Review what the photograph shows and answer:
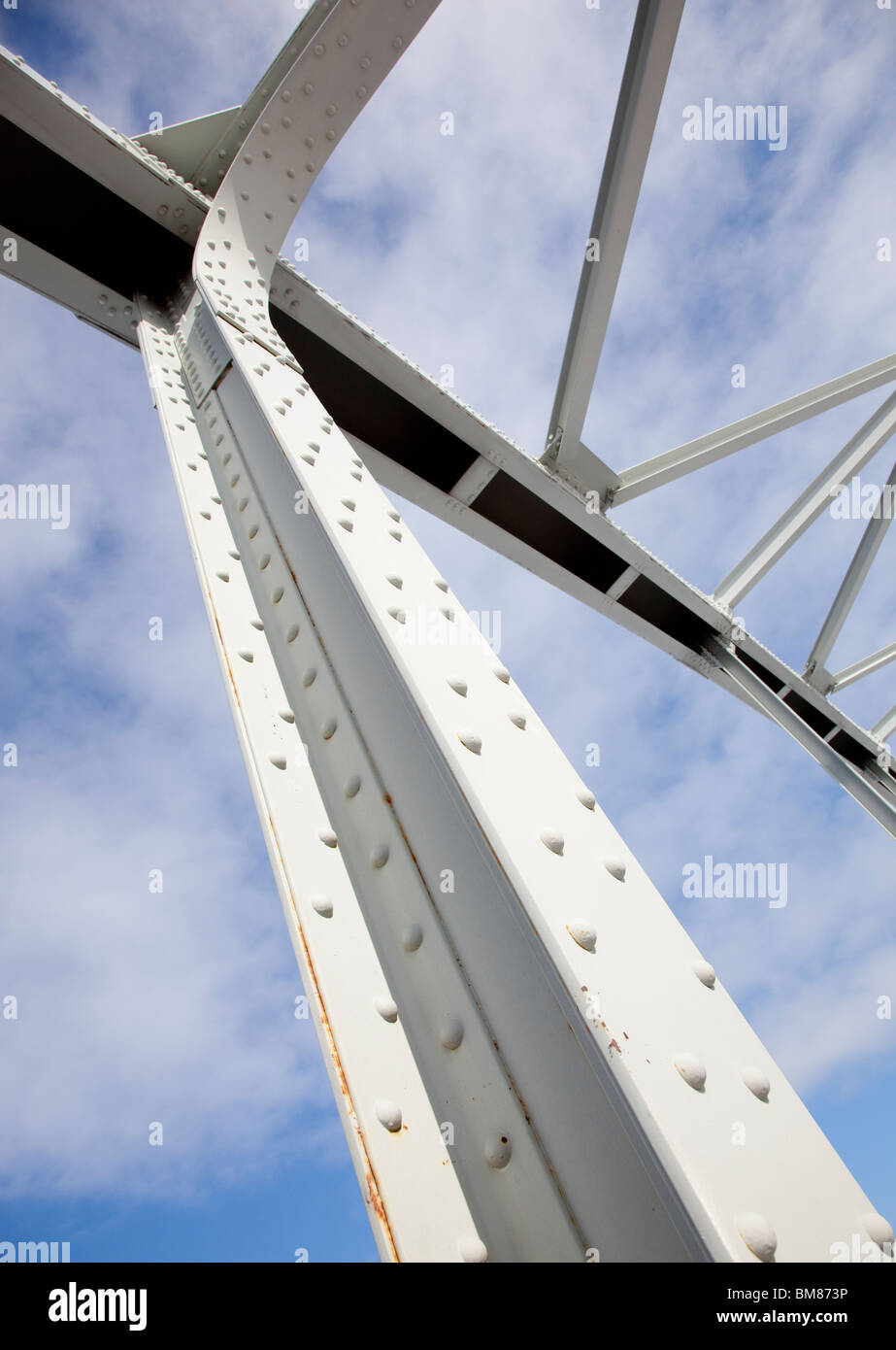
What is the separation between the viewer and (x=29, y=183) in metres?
2.85

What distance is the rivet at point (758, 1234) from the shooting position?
0.62 meters

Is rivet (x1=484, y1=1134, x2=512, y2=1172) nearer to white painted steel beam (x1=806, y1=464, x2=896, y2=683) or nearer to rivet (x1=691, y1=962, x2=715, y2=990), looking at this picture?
rivet (x1=691, y1=962, x2=715, y2=990)

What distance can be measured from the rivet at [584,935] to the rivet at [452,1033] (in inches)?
12.2

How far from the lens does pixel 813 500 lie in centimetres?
643

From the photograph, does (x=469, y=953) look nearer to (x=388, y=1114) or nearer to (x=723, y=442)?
(x=388, y=1114)

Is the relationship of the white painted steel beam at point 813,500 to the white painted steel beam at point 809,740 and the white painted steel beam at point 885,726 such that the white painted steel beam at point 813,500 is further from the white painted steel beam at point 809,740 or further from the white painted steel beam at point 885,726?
the white painted steel beam at point 885,726

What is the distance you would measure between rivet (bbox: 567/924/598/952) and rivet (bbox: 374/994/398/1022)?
1.42 ft

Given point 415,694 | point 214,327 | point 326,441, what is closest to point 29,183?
point 214,327

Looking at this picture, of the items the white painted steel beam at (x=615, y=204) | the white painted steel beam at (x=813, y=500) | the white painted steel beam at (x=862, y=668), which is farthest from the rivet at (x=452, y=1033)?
the white painted steel beam at (x=862, y=668)

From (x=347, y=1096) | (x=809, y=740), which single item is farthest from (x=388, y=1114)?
(x=809, y=740)

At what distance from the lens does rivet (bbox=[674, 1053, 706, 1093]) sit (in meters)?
0.73

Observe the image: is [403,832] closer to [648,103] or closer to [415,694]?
[415,694]
